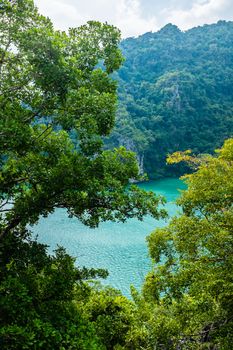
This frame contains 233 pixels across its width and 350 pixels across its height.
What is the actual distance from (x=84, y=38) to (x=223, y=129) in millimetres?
86371

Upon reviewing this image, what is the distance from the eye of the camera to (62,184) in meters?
5.86

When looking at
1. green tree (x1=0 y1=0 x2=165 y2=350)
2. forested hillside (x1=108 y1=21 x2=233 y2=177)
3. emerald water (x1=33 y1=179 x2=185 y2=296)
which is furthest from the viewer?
forested hillside (x1=108 y1=21 x2=233 y2=177)

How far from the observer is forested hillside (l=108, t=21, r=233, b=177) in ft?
270

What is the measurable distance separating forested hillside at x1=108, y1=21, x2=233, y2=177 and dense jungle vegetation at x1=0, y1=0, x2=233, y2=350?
6866 cm

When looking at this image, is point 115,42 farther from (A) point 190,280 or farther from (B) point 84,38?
(A) point 190,280

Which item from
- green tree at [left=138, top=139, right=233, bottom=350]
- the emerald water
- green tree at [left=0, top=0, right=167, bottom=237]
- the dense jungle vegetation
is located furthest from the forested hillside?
green tree at [left=0, top=0, right=167, bottom=237]

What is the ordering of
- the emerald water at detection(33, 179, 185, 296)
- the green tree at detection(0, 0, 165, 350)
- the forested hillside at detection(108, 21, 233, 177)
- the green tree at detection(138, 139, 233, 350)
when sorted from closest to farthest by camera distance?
the green tree at detection(0, 0, 165, 350) → the green tree at detection(138, 139, 233, 350) → the emerald water at detection(33, 179, 185, 296) → the forested hillside at detection(108, 21, 233, 177)

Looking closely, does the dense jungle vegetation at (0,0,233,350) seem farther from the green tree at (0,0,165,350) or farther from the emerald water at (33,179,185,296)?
the emerald water at (33,179,185,296)

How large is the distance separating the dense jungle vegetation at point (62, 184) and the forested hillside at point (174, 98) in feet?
225

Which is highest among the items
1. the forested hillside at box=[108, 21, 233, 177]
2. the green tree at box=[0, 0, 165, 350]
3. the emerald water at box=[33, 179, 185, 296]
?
the forested hillside at box=[108, 21, 233, 177]

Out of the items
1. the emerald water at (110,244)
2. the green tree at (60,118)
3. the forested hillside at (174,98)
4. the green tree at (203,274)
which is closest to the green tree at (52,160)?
the green tree at (60,118)

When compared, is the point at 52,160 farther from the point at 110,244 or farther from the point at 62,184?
the point at 110,244

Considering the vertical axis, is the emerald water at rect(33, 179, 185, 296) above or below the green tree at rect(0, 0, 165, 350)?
above

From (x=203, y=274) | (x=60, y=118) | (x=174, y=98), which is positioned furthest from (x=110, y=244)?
(x=174, y=98)
